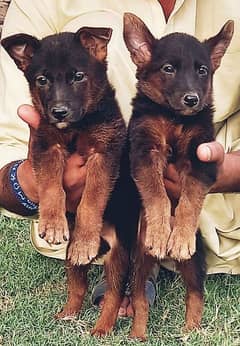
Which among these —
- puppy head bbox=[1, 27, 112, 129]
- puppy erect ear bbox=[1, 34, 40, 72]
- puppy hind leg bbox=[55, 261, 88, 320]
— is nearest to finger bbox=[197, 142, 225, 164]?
puppy head bbox=[1, 27, 112, 129]

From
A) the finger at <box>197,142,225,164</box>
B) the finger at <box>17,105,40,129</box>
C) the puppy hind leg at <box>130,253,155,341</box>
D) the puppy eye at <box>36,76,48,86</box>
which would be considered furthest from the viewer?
the puppy hind leg at <box>130,253,155,341</box>

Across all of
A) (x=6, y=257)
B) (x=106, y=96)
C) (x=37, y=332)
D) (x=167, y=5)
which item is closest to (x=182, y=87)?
(x=106, y=96)

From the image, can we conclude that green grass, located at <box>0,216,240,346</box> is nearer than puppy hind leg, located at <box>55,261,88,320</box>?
Yes

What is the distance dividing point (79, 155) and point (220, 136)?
1033mm

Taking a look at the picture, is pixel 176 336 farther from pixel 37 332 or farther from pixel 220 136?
pixel 220 136

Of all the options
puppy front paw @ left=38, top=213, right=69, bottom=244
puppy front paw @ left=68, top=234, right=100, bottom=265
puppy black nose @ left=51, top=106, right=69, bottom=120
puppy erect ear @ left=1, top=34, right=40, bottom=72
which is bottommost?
puppy front paw @ left=68, top=234, right=100, bottom=265

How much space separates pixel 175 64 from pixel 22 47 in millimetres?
633

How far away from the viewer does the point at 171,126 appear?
3.89m

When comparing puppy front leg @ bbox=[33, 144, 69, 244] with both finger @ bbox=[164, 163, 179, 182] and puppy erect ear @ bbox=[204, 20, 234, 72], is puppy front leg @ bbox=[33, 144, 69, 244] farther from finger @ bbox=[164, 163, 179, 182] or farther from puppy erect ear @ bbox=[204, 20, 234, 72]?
puppy erect ear @ bbox=[204, 20, 234, 72]

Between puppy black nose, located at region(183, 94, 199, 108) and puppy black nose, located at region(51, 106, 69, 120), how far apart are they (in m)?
0.46

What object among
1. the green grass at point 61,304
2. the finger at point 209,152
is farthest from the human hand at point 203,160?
the green grass at point 61,304

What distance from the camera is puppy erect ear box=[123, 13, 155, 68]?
395 centimetres

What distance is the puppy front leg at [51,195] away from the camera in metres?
3.79

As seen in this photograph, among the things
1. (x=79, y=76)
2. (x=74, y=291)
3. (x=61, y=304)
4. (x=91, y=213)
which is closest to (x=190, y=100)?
(x=79, y=76)
